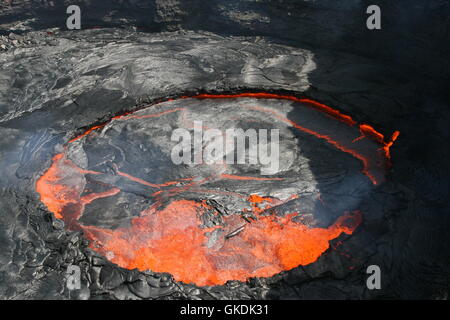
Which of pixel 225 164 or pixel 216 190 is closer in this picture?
pixel 216 190

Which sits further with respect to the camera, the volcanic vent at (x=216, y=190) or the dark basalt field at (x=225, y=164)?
the volcanic vent at (x=216, y=190)

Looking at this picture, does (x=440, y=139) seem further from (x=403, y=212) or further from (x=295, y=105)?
(x=295, y=105)

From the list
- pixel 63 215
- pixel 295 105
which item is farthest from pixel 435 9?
pixel 63 215

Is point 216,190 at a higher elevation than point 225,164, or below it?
below

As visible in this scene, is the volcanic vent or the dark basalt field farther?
the volcanic vent
